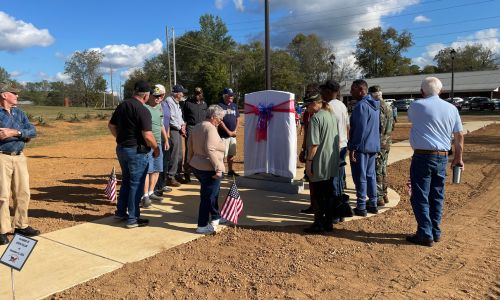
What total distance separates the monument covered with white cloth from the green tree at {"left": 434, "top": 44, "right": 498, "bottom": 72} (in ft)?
292

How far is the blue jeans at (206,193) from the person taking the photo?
5.22 meters

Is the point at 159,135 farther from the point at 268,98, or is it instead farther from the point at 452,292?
the point at 452,292

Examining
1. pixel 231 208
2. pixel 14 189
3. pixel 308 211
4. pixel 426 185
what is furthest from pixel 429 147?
pixel 14 189

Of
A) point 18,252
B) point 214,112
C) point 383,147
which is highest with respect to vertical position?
point 214,112

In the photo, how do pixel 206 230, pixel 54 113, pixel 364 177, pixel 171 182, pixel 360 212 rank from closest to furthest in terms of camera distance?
pixel 206 230 → pixel 364 177 → pixel 360 212 → pixel 171 182 → pixel 54 113

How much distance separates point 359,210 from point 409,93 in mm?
64029

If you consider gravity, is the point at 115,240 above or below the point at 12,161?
below

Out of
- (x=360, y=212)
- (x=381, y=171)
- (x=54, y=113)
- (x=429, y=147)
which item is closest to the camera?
(x=429, y=147)

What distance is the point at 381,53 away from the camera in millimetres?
87000

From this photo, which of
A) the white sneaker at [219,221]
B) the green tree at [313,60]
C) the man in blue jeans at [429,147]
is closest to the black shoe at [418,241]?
the man in blue jeans at [429,147]

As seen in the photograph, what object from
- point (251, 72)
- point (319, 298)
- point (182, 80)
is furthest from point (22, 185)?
point (182, 80)

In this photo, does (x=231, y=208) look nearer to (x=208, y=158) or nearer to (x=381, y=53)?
(x=208, y=158)

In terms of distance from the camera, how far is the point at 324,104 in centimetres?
539

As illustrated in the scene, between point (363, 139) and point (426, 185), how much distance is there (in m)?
1.17
